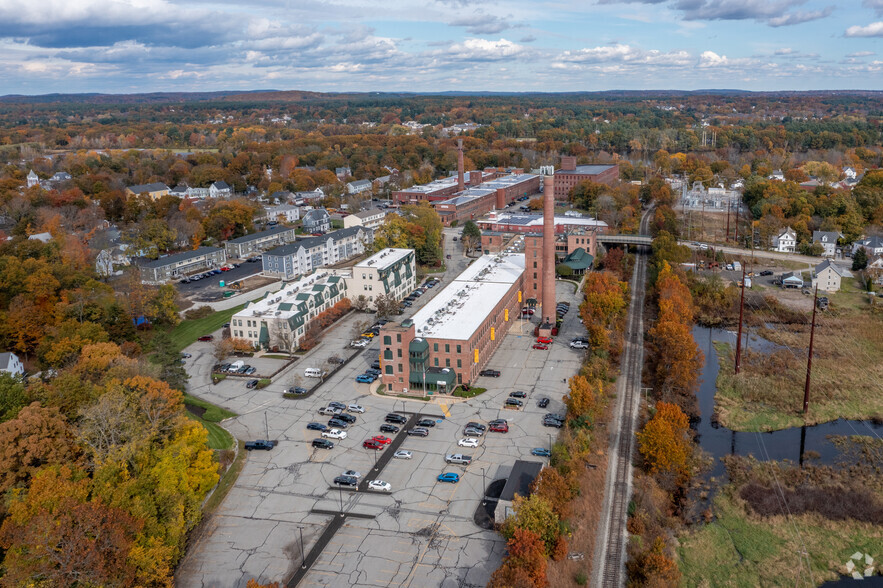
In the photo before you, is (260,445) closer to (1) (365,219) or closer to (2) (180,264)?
(2) (180,264)

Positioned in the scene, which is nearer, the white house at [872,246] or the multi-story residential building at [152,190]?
the white house at [872,246]

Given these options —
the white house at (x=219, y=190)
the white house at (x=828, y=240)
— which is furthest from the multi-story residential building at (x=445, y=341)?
the white house at (x=219, y=190)

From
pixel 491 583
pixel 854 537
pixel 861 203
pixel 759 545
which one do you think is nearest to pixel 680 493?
pixel 759 545

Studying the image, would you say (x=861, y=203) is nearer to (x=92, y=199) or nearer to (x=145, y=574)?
(x=145, y=574)

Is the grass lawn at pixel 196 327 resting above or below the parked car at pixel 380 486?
above

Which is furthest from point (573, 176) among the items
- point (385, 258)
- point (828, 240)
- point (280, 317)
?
point (280, 317)

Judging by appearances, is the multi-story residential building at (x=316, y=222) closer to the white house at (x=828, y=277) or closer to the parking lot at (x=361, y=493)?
the parking lot at (x=361, y=493)

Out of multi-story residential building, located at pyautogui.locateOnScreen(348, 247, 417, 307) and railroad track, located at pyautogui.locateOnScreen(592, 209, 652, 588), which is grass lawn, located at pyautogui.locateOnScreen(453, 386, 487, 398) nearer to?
railroad track, located at pyautogui.locateOnScreen(592, 209, 652, 588)

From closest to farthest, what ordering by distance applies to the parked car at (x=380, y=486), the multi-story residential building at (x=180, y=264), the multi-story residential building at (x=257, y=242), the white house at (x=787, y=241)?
the parked car at (x=380, y=486) → the multi-story residential building at (x=180, y=264) → the white house at (x=787, y=241) → the multi-story residential building at (x=257, y=242)
